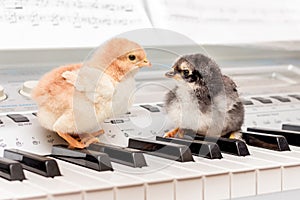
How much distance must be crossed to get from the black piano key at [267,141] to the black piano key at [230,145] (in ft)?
0.22

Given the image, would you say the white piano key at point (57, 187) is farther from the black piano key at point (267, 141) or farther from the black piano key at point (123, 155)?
the black piano key at point (267, 141)

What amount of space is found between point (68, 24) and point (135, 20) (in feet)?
0.47

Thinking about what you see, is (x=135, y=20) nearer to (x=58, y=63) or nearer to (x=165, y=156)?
(x=58, y=63)

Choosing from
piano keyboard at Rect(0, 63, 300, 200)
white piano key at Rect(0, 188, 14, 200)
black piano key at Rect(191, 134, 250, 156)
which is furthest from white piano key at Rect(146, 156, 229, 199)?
white piano key at Rect(0, 188, 14, 200)

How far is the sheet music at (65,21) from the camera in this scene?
115 cm

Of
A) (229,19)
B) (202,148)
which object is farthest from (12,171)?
(229,19)

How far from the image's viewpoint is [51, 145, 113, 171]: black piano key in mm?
858

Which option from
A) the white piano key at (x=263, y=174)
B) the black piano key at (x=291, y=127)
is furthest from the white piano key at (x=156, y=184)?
the black piano key at (x=291, y=127)

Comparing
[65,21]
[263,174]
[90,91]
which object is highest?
[65,21]

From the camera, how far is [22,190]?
2.42 ft

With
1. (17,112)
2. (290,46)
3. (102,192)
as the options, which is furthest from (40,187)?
(290,46)

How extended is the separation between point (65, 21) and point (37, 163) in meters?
0.45

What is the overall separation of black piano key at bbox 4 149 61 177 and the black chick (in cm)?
25

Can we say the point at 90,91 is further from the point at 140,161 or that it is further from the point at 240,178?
the point at 240,178
